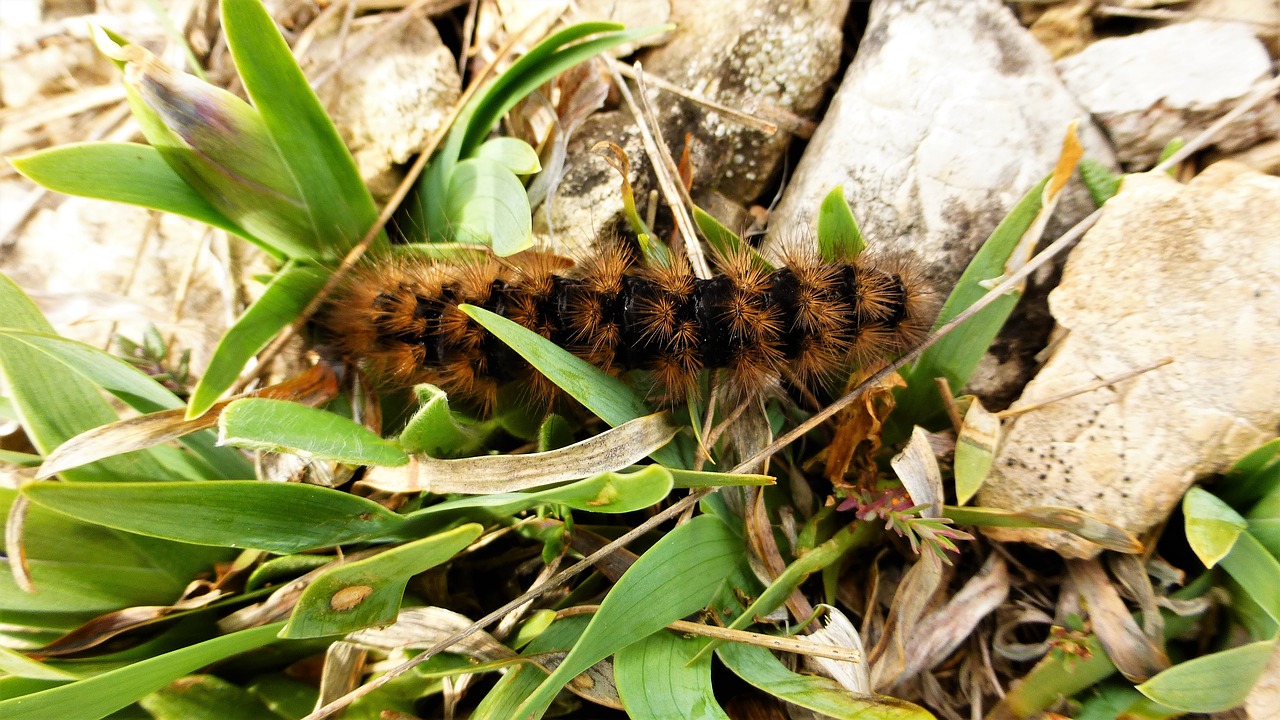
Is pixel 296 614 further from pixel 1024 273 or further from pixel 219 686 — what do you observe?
pixel 1024 273

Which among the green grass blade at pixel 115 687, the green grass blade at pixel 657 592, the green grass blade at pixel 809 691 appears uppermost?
the green grass blade at pixel 115 687

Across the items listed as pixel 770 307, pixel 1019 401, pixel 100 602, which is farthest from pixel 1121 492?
pixel 100 602

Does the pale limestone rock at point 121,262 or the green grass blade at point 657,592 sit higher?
the pale limestone rock at point 121,262

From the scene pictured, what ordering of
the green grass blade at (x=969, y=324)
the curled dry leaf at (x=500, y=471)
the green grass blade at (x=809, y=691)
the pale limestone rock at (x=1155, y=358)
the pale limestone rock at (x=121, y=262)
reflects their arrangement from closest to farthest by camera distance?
the green grass blade at (x=809, y=691)
the curled dry leaf at (x=500, y=471)
the pale limestone rock at (x=1155, y=358)
the green grass blade at (x=969, y=324)
the pale limestone rock at (x=121, y=262)

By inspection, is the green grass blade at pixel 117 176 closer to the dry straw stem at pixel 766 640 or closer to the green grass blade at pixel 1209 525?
the dry straw stem at pixel 766 640

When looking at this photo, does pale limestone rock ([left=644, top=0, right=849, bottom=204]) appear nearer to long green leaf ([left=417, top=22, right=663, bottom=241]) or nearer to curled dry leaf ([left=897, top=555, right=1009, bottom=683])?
long green leaf ([left=417, top=22, right=663, bottom=241])

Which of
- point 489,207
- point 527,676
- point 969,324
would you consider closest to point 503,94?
point 489,207

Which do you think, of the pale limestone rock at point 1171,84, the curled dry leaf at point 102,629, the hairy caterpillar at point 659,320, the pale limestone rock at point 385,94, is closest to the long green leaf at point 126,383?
the curled dry leaf at point 102,629

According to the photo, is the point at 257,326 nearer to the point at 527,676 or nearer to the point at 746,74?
→ the point at 527,676
